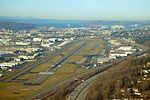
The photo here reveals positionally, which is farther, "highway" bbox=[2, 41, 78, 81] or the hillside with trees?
"highway" bbox=[2, 41, 78, 81]

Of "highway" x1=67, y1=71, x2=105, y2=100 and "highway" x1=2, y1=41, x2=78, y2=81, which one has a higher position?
"highway" x1=67, y1=71, x2=105, y2=100

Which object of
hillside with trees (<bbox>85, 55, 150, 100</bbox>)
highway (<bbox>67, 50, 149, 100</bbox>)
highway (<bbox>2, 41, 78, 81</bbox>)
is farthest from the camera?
highway (<bbox>2, 41, 78, 81</bbox>)

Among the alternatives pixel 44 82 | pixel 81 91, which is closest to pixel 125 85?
pixel 81 91

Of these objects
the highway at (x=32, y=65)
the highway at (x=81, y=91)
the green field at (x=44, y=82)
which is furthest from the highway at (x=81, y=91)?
the highway at (x=32, y=65)

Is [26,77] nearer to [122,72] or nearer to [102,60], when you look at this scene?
[122,72]

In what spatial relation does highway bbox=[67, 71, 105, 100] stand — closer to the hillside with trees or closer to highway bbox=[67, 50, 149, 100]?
highway bbox=[67, 50, 149, 100]

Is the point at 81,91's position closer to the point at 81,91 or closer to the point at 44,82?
the point at 81,91

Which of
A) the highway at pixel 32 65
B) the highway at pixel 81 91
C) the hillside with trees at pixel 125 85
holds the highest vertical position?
the hillside with trees at pixel 125 85

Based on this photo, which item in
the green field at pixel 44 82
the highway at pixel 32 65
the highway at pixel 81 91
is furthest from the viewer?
the highway at pixel 32 65

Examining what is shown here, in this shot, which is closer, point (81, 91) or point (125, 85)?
point (125, 85)

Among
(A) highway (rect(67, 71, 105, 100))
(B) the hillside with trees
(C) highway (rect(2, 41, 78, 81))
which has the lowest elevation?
(C) highway (rect(2, 41, 78, 81))

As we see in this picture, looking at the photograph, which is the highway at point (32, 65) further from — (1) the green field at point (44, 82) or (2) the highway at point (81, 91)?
(2) the highway at point (81, 91)

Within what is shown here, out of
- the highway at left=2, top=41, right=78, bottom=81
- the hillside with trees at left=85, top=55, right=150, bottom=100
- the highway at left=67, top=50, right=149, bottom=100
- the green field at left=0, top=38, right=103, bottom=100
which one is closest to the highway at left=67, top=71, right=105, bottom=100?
the highway at left=67, top=50, right=149, bottom=100
